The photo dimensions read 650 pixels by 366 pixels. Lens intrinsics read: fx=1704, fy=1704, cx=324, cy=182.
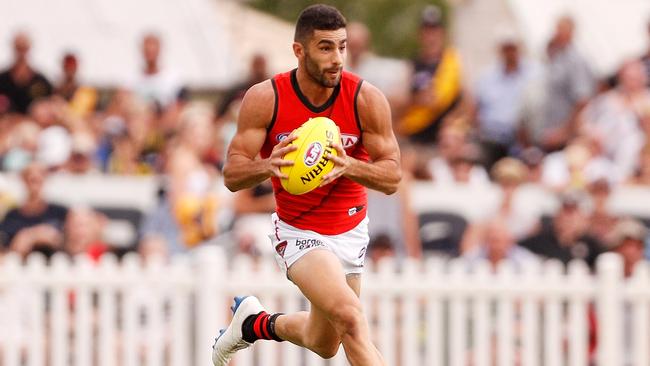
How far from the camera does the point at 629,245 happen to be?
14414 mm

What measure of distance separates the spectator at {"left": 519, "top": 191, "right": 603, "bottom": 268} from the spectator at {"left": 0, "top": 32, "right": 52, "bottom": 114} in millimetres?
5549

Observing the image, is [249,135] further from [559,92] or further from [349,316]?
[559,92]

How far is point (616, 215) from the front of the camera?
51.4 ft

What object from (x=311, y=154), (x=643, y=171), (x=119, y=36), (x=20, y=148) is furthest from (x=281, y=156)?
(x=119, y=36)

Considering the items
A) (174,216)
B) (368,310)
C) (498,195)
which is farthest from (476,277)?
(174,216)

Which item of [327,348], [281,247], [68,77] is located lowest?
[327,348]

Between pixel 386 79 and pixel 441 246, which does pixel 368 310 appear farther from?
pixel 386 79

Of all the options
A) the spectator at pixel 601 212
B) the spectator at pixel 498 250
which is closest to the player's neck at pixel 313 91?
the spectator at pixel 498 250

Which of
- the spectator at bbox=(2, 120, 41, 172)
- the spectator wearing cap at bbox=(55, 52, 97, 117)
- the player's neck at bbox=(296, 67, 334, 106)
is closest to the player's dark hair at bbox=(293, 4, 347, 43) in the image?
the player's neck at bbox=(296, 67, 334, 106)

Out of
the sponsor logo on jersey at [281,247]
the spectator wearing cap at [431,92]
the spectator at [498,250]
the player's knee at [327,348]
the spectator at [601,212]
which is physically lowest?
the player's knee at [327,348]

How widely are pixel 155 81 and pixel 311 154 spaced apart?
845 centimetres

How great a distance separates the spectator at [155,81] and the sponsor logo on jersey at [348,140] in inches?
303

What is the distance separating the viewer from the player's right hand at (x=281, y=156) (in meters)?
9.52

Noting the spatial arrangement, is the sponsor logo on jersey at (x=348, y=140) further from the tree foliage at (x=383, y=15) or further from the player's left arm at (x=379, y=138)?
the tree foliage at (x=383, y=15)
